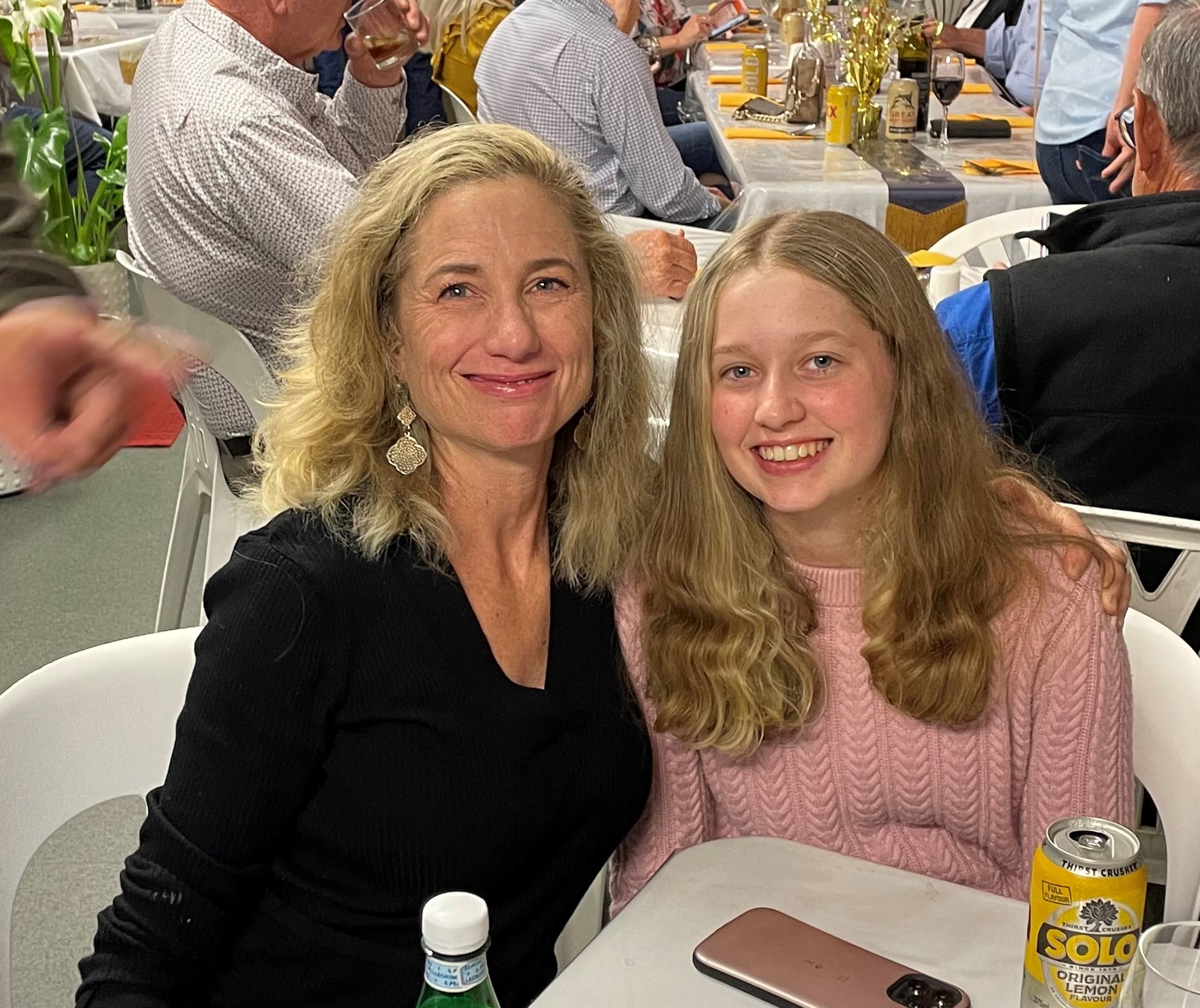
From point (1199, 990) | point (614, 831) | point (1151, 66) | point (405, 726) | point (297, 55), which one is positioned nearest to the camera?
point (1199, 990)

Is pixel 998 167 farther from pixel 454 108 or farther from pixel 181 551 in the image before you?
pixel 181 551

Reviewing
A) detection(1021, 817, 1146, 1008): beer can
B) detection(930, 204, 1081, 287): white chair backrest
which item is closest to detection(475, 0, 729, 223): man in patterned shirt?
detection(930, 204, 1081, 287): white chair backrest

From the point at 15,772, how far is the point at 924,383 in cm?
103

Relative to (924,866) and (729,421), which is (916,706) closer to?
(924,866)

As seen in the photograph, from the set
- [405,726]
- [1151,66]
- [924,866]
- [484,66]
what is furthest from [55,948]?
[484,66]

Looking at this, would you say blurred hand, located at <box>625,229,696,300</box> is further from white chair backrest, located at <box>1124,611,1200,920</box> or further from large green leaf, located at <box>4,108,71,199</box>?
large green leaf, located at <box>4,108,71,199</box>

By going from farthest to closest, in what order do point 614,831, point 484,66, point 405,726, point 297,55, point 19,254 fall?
1. point 484,66
2. point 297,55
3. point 614,831
4. point 405,726
5. point 19,254

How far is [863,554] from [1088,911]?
663mm

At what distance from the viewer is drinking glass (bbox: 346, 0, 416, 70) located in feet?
10.7

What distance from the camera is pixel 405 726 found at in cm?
153

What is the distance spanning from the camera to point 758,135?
4418mm

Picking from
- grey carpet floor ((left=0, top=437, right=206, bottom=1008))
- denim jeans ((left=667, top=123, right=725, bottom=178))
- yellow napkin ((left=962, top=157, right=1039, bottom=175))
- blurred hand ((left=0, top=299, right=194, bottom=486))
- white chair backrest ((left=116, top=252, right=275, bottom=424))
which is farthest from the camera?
denim jeans ((left=667, top=123, right=725, bottom=178))

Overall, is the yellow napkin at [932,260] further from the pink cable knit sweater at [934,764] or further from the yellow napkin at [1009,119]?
the yellow napkin at [1009,119]

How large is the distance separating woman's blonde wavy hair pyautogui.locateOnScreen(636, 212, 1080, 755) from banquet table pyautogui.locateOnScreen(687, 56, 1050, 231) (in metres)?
1.64
